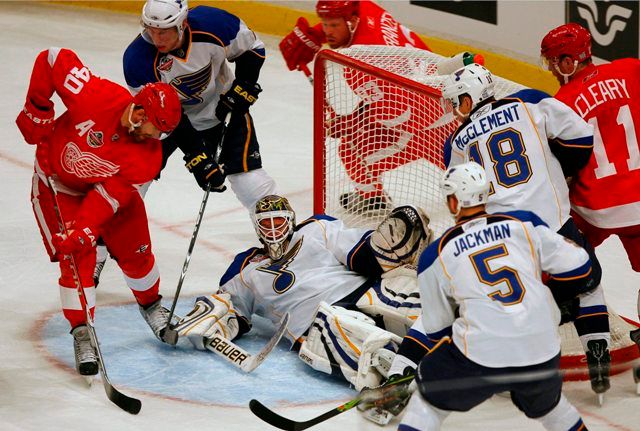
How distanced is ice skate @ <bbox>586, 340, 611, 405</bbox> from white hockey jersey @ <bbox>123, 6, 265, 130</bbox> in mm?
1856

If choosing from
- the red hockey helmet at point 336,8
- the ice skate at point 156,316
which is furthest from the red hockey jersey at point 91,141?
the red hockey helmet at point 336,8

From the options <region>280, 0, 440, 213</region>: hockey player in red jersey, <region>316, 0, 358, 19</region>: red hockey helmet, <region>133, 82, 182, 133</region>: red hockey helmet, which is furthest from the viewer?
<region>316, 0, 358, 19</region>: red hockey helmet

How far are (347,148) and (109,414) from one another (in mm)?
1800

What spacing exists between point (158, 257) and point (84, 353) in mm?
1222

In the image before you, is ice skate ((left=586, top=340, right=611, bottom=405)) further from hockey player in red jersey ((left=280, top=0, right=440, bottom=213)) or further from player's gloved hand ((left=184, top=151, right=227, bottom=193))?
player's gloved hand ((left=184, top=151, right=227, bottom=193))

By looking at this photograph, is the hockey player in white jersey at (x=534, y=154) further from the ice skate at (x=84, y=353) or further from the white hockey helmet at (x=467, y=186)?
the ice skate at (x=84, y=353)

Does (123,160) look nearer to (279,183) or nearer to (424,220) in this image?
(424,220)

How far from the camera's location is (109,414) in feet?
13.0

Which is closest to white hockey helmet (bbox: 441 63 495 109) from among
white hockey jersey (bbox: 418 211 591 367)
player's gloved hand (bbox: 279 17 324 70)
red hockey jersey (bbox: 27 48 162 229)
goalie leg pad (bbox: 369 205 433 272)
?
goalie leg pad (bbox: 369 205 433 272)

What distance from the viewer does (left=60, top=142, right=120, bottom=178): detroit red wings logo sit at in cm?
414

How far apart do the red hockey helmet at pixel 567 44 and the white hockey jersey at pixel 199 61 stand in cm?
127

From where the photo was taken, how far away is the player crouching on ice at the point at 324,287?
13.7ft

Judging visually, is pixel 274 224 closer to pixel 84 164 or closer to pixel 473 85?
pixel 84 164

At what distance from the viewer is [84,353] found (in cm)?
417
